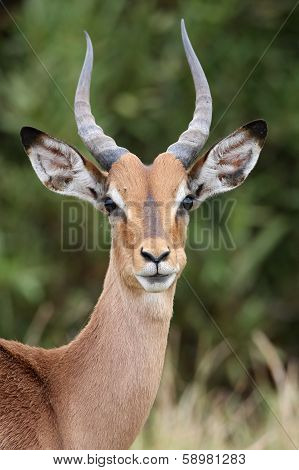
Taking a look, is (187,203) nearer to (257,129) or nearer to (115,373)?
(257,129)

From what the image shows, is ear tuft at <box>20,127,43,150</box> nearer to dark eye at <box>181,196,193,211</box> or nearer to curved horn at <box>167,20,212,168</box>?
curved horn at <box>167,20,212,168</box>

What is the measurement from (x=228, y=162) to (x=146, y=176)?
0.73 metres

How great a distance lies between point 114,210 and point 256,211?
9782 mm

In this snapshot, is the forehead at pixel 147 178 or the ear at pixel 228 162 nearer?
the forehead at pixel 147 178

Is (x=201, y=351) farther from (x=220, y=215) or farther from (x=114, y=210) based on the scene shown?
(x=114, y=210)

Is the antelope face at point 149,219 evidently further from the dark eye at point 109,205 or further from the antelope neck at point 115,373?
the antelope neck at point 115,373

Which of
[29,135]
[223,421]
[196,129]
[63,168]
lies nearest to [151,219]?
[196,129]

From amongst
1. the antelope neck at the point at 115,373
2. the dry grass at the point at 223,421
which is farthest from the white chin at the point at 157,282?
the dry grass at the point at 223,421

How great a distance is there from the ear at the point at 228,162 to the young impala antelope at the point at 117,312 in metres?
0.01

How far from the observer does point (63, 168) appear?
751 cm

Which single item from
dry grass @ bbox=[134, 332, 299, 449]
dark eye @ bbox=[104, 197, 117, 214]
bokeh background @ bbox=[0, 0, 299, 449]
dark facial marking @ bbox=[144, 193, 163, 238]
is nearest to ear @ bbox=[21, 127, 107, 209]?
dark eye @ bbox=[104, 197, 117, 214]

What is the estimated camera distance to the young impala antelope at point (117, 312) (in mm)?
6875

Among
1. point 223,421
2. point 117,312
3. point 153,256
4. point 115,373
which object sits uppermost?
point 153,256

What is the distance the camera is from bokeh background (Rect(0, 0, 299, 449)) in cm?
1555
